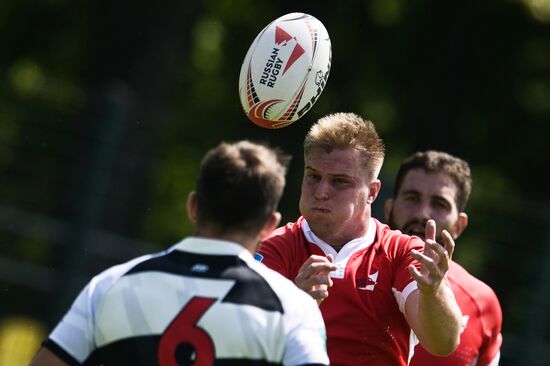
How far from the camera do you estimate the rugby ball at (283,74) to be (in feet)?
20.9

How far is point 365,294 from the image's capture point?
585 centimetres

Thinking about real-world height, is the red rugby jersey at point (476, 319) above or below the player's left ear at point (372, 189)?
A: below

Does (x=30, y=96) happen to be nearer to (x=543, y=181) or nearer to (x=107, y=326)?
(x=107, y=326)

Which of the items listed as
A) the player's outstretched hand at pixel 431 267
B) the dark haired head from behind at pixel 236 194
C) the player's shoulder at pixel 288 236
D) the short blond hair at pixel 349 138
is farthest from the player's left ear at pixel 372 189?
the dark haired head from behind at pixel 236 194

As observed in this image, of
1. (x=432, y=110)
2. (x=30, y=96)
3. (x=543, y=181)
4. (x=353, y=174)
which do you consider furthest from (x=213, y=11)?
(x=353, y=174)

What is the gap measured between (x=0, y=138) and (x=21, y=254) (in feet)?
3.76

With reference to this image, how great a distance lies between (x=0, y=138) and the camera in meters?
11.2

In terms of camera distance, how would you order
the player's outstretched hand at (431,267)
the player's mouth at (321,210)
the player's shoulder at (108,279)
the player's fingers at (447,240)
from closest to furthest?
the player's shoulder at (108,279), the player's outstretched hand at (431,267), the player's fingers at (447,240), the player's mouth at (321,210)

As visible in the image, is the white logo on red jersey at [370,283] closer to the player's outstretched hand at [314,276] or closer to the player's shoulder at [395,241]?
the player's shoulder at [395,241]

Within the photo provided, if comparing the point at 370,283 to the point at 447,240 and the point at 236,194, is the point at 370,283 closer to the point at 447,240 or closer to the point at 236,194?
the point at 447,240

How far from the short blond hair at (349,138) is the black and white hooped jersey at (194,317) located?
4.79 ft

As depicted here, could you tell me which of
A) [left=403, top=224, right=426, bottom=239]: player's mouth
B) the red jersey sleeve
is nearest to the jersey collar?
[left=403, top=224, right=426, bottom=239]: player's mouth

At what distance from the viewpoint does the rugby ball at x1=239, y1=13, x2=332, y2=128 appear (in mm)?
6355

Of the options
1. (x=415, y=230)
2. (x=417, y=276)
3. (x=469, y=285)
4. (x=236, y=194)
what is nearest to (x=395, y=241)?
(x=417, y=276)
